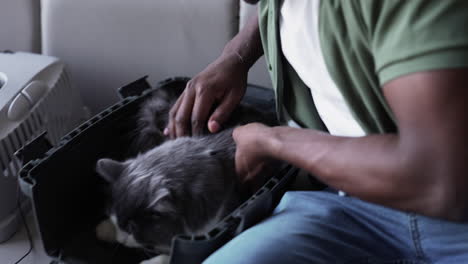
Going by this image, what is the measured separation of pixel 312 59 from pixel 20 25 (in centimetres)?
109

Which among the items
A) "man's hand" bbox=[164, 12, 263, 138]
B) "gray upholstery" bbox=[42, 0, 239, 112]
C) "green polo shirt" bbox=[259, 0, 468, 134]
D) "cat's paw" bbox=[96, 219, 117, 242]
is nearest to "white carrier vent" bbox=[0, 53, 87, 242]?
"gray upholstery" bbox=[42, 0, 239, 112]

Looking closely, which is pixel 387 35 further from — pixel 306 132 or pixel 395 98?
pixel 306 132

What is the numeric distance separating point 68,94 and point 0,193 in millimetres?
348

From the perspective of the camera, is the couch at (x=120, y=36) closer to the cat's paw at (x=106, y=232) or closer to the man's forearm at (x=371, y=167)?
the cat's paw at (x=106, y=232)

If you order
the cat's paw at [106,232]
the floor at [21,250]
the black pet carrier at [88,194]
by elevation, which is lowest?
the floor at [21,250]

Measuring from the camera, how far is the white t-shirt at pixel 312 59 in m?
0.80

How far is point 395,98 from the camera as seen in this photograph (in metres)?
0.60

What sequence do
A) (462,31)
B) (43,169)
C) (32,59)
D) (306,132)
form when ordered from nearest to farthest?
1. (462,31)
2. (306,132)
3. (43,169)
4. (32,59)

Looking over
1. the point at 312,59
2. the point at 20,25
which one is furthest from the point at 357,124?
the point at 20,25

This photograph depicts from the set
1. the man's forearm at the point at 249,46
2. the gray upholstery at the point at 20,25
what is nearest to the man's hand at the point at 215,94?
the man's forearm at the point at 249,46

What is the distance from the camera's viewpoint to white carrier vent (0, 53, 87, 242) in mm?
1206

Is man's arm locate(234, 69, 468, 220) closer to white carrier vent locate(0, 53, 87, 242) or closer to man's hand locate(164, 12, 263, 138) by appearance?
man's hand locate(164, 12, 263, 138)

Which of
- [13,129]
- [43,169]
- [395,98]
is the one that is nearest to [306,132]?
[395,98]

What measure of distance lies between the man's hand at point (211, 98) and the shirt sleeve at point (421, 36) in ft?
1.62
